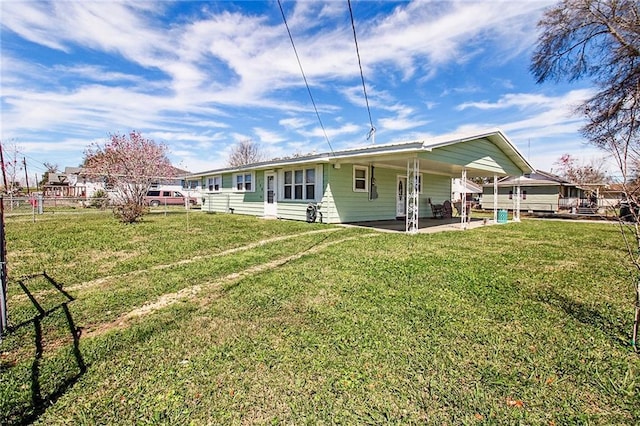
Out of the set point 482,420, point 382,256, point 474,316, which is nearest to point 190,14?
point 382,256

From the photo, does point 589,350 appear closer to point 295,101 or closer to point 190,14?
point 190,14

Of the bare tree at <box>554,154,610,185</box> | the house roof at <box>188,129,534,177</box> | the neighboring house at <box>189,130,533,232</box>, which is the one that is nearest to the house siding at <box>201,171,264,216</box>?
the neighboring house at <box>189,130,533,232</box>

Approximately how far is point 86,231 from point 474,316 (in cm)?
1071

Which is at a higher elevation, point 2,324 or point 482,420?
point 2,324

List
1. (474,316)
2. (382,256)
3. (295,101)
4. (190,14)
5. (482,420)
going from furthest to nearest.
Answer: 1. (295,101)
2. (190,14)
3. (382,256)
4. (474,316)
5. (482,420)

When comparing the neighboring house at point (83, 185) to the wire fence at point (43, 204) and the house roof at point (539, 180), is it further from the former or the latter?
the house roof at point (539, 180)

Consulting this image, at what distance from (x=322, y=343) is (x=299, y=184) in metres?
10.6

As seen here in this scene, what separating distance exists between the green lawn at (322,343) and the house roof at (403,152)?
358 cm

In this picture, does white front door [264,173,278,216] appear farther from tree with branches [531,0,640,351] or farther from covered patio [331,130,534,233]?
tree with branches [531,0,640,351]

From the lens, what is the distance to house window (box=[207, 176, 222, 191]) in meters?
19.5

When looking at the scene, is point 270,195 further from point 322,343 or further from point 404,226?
point 322,343

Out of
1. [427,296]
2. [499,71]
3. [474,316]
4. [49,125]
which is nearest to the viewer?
[474,316]

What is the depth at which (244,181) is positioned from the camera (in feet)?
55.3

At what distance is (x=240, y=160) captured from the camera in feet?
133
